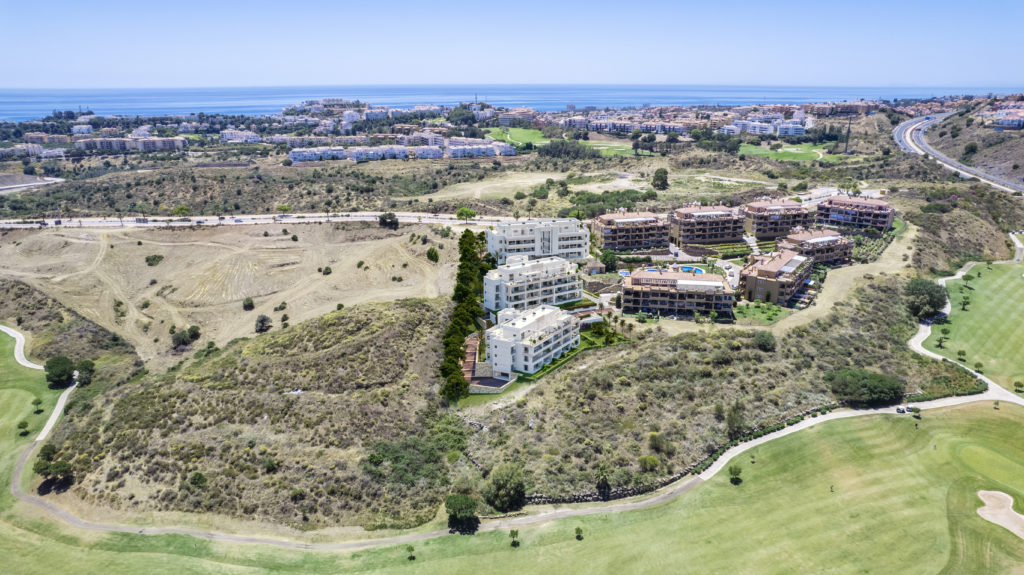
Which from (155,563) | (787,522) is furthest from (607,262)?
(155,563)

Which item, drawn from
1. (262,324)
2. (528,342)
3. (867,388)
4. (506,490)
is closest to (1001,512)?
(867,388)

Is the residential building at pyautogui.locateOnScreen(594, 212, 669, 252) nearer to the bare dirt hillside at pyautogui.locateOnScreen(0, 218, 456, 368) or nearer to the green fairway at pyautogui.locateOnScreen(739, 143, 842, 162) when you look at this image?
the bare dirt hillside at pyautogui.locateOnScreen(0, 218, 456, 368)

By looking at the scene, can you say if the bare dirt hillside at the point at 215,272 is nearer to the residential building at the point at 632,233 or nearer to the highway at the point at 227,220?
the highway at the point at 227,220

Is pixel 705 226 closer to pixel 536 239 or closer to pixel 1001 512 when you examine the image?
pixel 536 239

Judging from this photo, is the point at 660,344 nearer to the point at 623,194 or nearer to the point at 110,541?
the point at 110,541

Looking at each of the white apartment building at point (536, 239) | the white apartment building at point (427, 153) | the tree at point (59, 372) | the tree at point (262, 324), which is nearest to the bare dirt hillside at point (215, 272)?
the tree at point (262, 324)

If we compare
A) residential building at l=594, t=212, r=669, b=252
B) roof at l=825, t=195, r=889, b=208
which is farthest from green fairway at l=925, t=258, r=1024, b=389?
residential building at l=594, t=212, r=669, b=252
